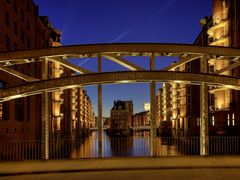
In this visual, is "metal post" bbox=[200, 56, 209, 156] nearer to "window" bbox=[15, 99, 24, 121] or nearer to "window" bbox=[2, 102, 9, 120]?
"window" bbox=[2, 102, 9, 120]

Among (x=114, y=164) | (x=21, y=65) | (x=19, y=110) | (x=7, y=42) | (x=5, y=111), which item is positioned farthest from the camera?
(x=21, y=65)

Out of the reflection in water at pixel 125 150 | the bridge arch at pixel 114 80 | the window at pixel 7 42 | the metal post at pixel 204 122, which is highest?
the window at pixel 7 42

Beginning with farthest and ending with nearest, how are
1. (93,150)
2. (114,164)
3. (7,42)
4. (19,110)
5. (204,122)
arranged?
(93,150)
(19,110)
(7,42)
(204,122)
(114,164)

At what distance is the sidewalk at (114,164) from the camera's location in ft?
52.0

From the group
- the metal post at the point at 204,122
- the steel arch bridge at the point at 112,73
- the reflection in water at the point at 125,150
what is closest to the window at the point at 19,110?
the reflection in water at the point at 125,150

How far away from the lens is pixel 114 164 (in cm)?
1722

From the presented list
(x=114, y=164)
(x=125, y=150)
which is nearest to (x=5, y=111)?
(x=125, y=150)

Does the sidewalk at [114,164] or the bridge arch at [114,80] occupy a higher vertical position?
the bridge arch at [114,80]

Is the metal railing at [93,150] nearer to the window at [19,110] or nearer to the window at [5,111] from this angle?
the window at [5,111]

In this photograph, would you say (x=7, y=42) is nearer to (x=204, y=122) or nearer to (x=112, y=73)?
(x=112, y=73)

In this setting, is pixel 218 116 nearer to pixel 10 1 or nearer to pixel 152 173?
pixel 10 1

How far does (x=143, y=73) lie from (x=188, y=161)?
4815mm

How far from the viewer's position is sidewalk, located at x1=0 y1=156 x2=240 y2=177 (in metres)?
15.9

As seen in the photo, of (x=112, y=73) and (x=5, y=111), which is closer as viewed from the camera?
(x=112, y=73)
